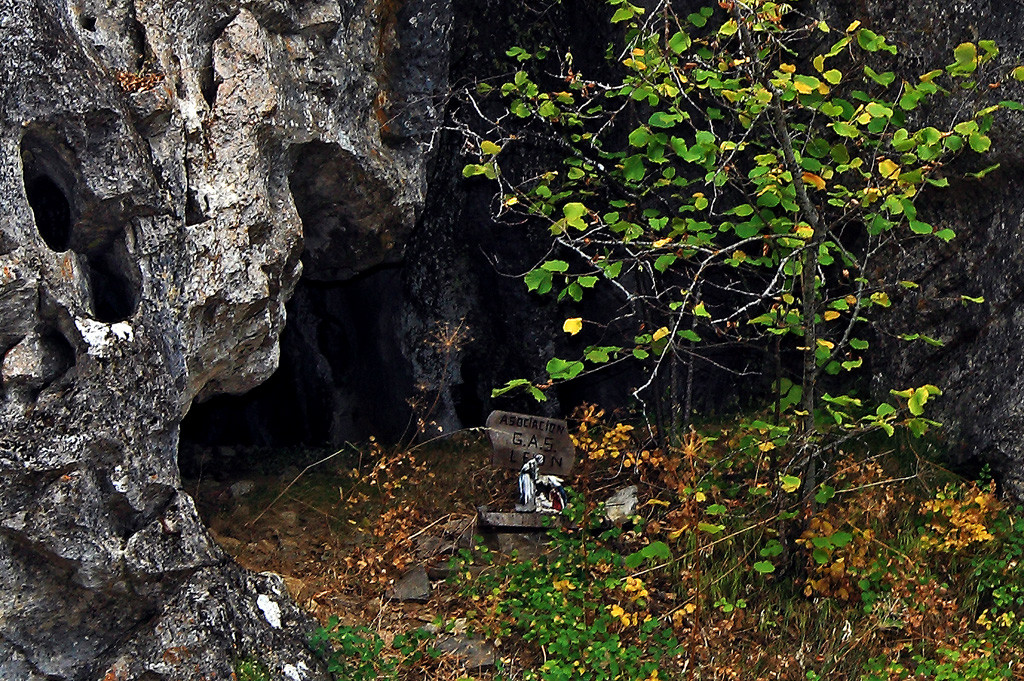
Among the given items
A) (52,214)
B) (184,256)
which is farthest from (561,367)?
(52,214)

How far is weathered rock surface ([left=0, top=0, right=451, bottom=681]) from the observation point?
5.37m

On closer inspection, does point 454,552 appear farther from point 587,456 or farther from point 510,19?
point 510,19

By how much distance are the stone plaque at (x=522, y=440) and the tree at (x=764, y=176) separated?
55 cm

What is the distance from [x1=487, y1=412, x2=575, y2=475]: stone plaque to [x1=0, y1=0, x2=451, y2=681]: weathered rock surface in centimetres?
168

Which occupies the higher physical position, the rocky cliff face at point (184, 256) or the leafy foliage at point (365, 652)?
the rocky cliff face at point (184, 256)

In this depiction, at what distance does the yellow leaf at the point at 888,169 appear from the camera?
5590 millimetres

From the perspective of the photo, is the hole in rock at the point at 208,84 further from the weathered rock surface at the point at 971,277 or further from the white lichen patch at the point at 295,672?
the weathered rock surface at the point at 971,277

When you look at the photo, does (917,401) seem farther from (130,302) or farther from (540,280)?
(130,302)

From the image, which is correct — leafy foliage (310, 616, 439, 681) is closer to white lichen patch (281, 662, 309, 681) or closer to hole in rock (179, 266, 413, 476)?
white lichen patch (281, 662, 309, 681)

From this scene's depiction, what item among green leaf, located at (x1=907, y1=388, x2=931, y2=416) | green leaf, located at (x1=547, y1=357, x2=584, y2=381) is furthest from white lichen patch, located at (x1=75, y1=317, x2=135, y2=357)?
green leaf, located at (x1=907, y1=388, x2=931, y2=416)

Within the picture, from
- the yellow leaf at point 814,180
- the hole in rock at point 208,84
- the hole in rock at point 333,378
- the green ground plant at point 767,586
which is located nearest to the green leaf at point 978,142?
the yellow leaf at point 814,180

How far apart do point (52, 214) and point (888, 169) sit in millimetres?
4489

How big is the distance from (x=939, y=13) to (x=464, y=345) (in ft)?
14.7

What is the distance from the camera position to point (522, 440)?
23.9 ft
